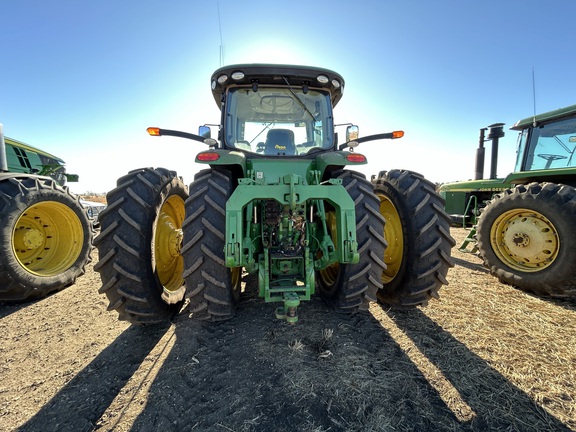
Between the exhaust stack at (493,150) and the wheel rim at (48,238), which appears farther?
the exhaust stack at (493,150)

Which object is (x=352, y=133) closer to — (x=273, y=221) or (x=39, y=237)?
(x=273, y=221)

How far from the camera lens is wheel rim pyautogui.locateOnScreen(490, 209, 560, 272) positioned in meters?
3.40

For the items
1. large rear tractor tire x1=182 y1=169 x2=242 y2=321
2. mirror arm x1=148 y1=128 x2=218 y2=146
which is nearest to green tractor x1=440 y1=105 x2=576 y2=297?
large rear tractor tire x1=182 y1=169 x2=242 y2=321

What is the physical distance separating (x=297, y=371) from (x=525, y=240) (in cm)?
367

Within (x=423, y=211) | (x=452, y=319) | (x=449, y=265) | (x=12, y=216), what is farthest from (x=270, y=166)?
(x=12, y=216)

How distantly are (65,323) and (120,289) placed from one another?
122 centimetres

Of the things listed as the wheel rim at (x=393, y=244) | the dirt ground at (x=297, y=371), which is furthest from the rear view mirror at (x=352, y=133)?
the dirt ground at (x=297, y=371)

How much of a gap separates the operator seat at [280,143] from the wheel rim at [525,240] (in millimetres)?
3333

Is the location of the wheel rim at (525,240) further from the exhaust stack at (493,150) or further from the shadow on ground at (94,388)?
the shadow on ground at (94,388)

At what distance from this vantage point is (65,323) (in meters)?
2.70

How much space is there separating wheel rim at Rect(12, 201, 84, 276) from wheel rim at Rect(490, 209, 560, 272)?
6112 mm

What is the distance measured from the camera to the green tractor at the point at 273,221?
204cm

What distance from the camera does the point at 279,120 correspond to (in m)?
3.12

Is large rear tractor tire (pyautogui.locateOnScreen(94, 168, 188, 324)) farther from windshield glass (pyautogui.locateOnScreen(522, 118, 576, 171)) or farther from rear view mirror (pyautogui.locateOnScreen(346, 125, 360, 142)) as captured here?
windshield glass (pyautogui.locateOnScreen(522, 118, 576, 171))
